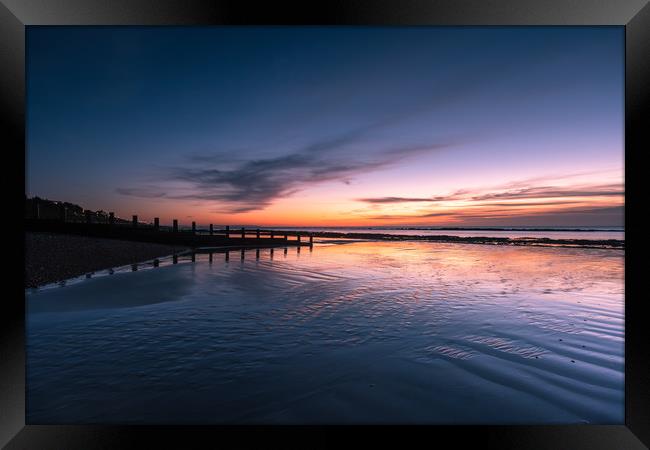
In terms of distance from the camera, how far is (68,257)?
37.0 feet

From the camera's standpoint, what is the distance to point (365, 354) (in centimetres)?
397

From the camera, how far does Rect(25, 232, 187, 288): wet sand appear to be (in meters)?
8.84

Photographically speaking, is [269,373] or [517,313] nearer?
[269,373]

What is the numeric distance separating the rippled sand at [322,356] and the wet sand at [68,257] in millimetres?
1930

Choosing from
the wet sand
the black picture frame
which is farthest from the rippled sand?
the wet sand

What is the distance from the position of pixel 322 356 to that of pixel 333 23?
11.7 feet

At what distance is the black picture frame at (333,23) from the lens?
7.47 ft

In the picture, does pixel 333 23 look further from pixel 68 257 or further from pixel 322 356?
pixel 68 257

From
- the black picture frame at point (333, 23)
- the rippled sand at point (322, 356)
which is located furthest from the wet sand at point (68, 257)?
the black picture frame at point (333, 23)

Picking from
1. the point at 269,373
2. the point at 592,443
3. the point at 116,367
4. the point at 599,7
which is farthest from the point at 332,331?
the point at 599,7

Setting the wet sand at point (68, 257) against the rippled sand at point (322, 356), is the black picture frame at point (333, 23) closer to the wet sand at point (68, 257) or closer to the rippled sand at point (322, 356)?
the rippled sand at point (322, 356)

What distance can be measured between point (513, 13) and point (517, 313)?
5160mm

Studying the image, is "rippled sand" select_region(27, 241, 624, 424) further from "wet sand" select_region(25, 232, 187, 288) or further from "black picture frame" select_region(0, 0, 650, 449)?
"wet sand" select_region(25, 232, 187, 288)

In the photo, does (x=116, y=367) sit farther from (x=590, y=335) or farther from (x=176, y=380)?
(x=590, y=335)
